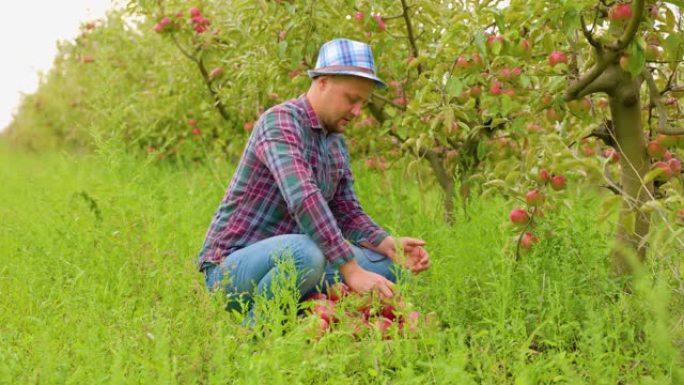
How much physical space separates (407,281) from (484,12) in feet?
3.65

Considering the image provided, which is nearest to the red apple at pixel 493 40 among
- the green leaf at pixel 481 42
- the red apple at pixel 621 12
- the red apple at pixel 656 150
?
the green leaf at pixel 481 42

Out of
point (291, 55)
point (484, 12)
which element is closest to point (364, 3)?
point (291, 55)

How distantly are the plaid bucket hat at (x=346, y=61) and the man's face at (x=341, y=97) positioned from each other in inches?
1.6

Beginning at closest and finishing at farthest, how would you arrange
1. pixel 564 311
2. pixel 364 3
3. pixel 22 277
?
pixel 564 311
pixel 22 277
pixel 364 3

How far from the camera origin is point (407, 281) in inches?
108

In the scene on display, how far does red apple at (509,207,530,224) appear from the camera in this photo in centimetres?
316

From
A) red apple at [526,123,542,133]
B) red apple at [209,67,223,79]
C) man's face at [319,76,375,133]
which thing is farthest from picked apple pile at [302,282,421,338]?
red apple at [209,67,223,79]

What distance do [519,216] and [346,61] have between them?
86 centimetres

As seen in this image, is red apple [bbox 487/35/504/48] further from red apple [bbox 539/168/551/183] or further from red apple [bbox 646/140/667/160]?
red apple [bbox 646/140/667/160]

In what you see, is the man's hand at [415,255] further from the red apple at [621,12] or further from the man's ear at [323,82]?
the red apple at [621,12]

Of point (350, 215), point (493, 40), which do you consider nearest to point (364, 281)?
point (350, 215)

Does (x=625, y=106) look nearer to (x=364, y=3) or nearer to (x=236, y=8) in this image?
(x=364, y=3)

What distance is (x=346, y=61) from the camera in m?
3.12

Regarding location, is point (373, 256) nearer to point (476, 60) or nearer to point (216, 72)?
point (476, 60)
